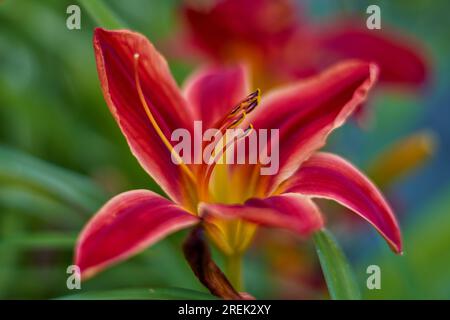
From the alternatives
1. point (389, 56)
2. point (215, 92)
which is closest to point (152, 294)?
point (215, 92)

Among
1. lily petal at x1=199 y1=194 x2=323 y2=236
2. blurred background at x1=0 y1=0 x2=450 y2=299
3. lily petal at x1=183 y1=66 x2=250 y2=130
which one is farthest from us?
blurred background at x1=0 y1=0 x2=450 y2=299

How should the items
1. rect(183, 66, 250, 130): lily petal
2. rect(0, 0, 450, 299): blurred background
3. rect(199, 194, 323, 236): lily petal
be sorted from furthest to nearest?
1. rect(0, 0, 450, 299): blurred background
2. rect(183, 66, 250, 130): lily petal
3. rect(199, 194, 323, 236): lily petal

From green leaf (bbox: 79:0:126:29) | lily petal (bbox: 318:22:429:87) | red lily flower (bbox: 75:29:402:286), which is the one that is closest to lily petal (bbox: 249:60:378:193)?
red lily flower (bbox: 75:29:402:286)

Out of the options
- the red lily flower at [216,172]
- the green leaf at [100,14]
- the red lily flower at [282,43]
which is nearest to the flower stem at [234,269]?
the red lily flower at [216,172]

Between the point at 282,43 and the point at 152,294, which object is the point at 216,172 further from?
the point at 282,43

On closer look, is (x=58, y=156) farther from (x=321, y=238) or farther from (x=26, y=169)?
Result: (x=321, y=238)

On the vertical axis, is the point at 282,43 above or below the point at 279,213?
above

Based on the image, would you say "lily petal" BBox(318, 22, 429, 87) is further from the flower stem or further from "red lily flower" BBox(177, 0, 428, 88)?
the flower stem

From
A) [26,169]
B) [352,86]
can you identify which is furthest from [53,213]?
[352,86]
